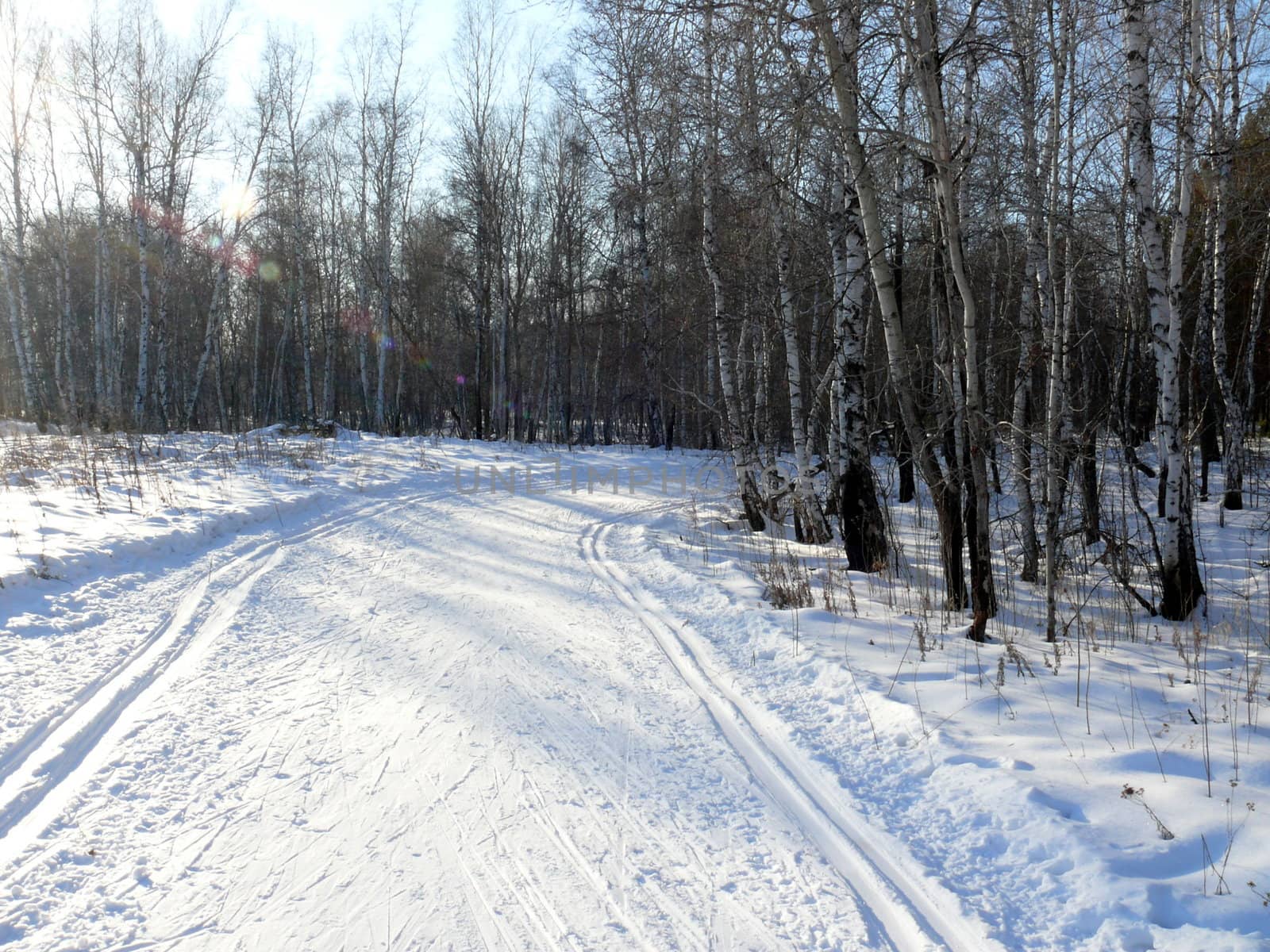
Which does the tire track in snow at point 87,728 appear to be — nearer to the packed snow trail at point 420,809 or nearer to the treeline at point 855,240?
the packed snow trail at point 420,809

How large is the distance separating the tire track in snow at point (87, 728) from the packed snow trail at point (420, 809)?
2 cm

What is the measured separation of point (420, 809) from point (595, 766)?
3.13 feet

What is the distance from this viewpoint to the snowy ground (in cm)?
287

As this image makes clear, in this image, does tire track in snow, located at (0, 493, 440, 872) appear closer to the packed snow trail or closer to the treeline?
the packed snow trail

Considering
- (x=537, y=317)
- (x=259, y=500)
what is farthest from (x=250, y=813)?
(x=537, y=317)

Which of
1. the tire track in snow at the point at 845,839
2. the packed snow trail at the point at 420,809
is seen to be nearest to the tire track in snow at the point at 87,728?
the packed snow trail at the point at 420,809

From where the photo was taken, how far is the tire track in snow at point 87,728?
3.45 metres

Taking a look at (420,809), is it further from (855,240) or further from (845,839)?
(855,240)

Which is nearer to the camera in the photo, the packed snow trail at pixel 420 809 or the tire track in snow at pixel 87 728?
the packed snow trail at pixel 420 809

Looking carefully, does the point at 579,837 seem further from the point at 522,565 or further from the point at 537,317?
the point at 537,317

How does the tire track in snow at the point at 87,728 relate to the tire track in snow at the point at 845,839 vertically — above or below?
above

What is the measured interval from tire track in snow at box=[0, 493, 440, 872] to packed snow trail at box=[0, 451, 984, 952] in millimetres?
18

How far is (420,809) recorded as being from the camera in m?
3.57

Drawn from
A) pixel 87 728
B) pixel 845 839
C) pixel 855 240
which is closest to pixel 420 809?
pixel 845 839
